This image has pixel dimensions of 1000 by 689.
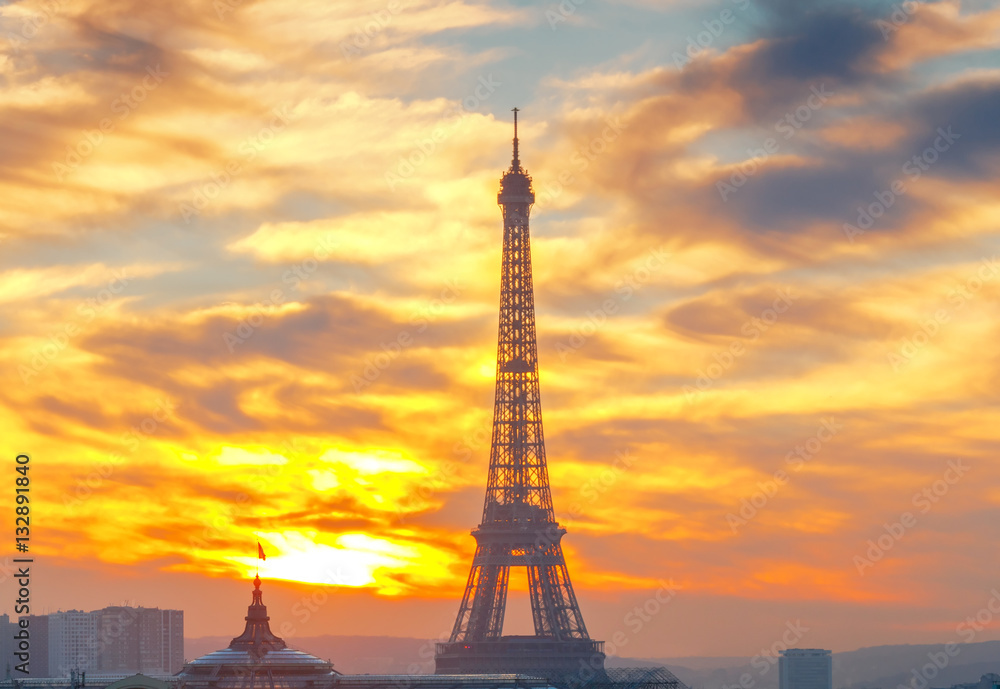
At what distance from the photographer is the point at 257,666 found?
14600 centimetres

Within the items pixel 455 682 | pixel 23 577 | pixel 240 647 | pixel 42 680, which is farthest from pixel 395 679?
pixel 23 577

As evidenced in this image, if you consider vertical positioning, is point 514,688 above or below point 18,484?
below

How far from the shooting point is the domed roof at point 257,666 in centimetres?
14512

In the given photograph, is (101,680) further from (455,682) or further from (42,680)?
(455,682)

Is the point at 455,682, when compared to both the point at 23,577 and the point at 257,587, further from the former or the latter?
the point at 23,577

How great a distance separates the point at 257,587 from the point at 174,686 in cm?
962

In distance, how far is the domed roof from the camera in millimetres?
145125

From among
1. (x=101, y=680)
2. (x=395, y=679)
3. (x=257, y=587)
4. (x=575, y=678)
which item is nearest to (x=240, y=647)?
(x=257, y=587)

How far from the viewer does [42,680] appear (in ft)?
557

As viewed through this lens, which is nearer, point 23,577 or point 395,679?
point 23,577

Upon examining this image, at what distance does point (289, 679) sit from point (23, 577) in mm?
23840

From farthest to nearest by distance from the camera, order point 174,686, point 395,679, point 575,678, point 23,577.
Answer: point 575,678 → point 395,679 → point 174,686 → point 23,577

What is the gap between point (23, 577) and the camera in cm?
13150

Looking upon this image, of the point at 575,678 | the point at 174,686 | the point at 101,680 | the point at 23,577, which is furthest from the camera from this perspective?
the point at 575,678
